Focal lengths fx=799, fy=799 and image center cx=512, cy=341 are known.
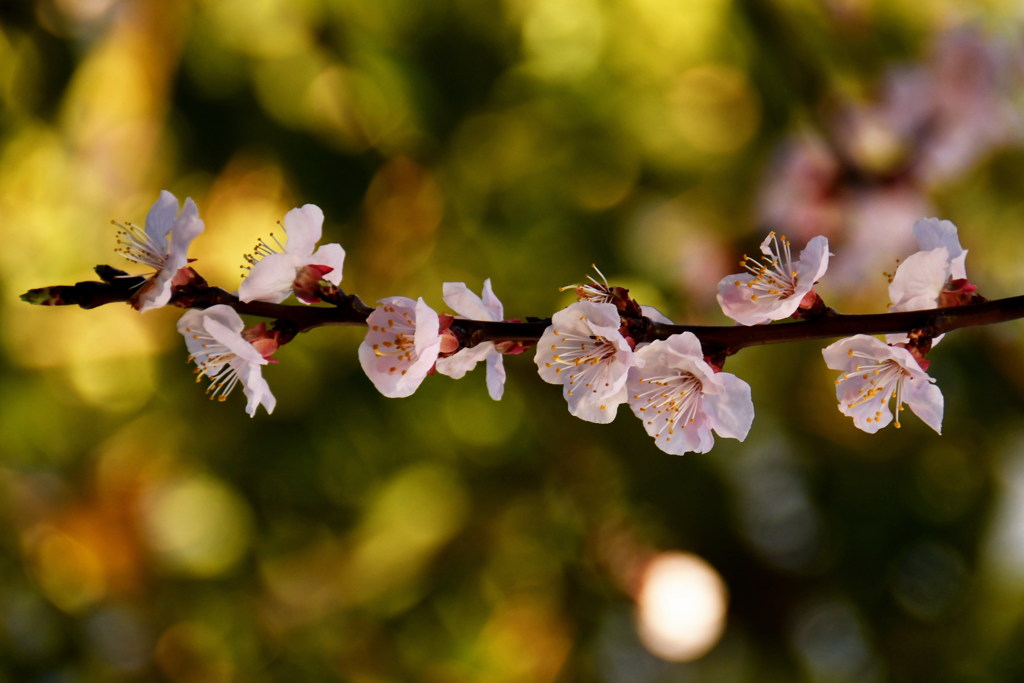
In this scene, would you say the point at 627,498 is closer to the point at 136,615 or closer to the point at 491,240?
the point at 491,240

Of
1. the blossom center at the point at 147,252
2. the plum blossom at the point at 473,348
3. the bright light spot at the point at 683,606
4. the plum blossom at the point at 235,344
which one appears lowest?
the bright light spot at the point at 683,606

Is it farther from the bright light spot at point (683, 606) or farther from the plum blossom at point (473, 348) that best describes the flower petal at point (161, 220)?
the bright light spot at point (683, 606)

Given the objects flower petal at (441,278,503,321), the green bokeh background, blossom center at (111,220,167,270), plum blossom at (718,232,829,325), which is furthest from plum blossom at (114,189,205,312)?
the green bokeh background

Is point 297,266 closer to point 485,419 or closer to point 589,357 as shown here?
point 589,357

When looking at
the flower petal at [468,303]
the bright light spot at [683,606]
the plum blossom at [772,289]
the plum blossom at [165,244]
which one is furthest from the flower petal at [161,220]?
the bright light spot at [683,606]

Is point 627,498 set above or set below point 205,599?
above

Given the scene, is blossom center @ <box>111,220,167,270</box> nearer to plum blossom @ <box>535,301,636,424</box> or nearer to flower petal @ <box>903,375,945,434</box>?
plum blossom @ <box>535,301,636,424</box>

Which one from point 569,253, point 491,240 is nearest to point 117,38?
point 491,240
